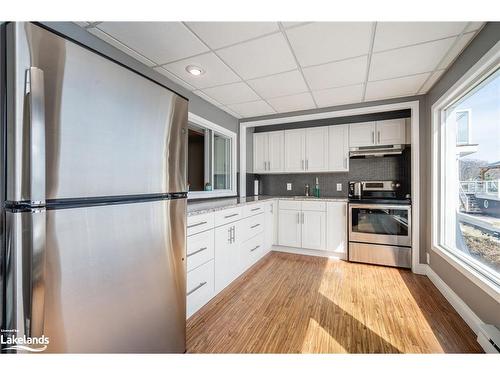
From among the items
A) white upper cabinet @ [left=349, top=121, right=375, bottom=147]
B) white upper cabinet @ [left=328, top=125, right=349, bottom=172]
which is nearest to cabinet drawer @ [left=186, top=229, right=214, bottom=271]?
white upper cabinet @ [left=328, top=125, right=349, bottom=172]

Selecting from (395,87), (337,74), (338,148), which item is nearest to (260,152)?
(338,148)

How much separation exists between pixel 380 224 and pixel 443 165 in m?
1.03

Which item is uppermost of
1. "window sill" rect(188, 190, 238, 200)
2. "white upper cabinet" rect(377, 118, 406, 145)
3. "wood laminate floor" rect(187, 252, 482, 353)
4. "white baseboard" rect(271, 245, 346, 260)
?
"white upper cabinet" rect(377, 118, 406, 145)

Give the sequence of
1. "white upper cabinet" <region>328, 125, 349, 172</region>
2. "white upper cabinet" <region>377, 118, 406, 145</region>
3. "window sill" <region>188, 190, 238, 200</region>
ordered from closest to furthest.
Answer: "window sill" <region>188, 190, 238, 200</region> < "white upper cabinet" <region>377, 118, 406, 145</region> < "white upper cabinet" <region>328, 125, 349, 172</region>

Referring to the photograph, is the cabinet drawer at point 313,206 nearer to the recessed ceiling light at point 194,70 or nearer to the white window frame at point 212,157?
the white window frame at point 212,157

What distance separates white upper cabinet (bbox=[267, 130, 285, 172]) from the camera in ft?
13.2

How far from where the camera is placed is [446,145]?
97.1 inches

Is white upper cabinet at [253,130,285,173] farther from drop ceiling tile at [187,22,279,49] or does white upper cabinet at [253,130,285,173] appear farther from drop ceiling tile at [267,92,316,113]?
drop ceiling tile at [187,22,279,49]

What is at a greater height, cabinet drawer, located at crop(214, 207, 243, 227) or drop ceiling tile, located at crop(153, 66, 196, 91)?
drop ceiling tile, located at crop(153, 66, 196, 91)

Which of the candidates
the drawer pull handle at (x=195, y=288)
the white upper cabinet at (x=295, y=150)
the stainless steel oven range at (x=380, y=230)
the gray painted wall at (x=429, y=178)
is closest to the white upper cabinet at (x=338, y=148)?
the white upper cabinet at (x=295, y=150)

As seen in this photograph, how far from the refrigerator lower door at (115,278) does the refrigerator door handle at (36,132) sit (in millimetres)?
95

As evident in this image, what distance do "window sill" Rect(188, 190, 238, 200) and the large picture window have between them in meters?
2.72

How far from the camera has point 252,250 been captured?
3033mm
